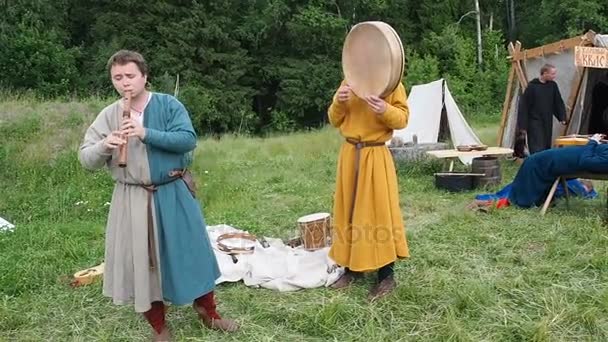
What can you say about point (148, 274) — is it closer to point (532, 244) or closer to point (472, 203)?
point (532, 244)

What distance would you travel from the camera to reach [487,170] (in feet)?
21.1

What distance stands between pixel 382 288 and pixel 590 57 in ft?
15.9


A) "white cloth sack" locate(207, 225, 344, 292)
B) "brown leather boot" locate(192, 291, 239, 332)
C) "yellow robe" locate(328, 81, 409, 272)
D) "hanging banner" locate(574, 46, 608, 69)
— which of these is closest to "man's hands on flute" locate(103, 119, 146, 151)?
"brown leather boot" locate(192, 291, 239, 332)

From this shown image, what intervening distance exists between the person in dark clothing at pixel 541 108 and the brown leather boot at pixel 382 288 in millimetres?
4817

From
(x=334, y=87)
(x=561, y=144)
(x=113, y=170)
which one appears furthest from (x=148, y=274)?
(x=334, y=87)

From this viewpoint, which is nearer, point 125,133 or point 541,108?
point 125,133

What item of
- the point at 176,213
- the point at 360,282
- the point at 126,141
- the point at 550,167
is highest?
the point at 126,141

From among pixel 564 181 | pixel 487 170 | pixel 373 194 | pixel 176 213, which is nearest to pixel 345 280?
pixel 373 194

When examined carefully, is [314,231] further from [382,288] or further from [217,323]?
[217,323]

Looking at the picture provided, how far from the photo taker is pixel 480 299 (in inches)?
122

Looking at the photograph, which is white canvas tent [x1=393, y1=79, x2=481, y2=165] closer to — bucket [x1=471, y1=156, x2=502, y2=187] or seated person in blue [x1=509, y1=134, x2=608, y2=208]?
bucket [x1=471, y1=156, x2=502, y2=187]

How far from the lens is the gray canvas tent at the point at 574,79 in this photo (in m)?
7.26

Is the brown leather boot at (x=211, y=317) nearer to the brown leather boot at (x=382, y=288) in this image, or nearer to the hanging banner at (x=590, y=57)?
the brown leather boot at (x=382, y=288)

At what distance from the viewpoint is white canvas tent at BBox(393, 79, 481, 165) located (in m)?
8.95
